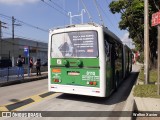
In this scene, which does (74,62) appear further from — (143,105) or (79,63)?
(143,105)

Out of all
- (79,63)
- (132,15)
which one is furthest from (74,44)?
(132,15)

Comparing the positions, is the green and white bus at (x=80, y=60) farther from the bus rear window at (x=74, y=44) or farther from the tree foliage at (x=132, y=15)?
the tree foliage at (x=132, y=15)

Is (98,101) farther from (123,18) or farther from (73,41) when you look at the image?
(123,18)

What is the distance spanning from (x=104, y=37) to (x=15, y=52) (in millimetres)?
51956

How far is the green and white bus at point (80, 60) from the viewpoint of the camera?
32.3 ft

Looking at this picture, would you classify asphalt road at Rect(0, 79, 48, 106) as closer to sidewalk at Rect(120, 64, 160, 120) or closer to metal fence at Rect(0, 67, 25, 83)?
metal fence at Rect(0, 67, 25, 83)

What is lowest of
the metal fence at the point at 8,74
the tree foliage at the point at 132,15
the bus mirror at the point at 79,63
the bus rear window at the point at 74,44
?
the metal fence at the point at 8,74

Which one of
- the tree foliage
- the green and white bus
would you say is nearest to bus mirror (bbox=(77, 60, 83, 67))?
the green and white bus

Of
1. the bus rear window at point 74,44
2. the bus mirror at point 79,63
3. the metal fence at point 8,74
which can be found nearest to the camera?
the bus rear window at point 74,44

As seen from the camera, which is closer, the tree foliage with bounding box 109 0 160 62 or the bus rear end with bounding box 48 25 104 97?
the bus rear end with bounding box 48 25 104 97

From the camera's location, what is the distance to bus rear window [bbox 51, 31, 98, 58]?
1005cm

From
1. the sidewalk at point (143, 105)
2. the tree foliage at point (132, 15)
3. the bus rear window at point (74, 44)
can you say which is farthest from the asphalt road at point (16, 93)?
the tree foliage at point (132, 15)

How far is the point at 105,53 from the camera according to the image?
1016 cm

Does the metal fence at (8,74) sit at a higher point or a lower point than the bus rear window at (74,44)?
lower
